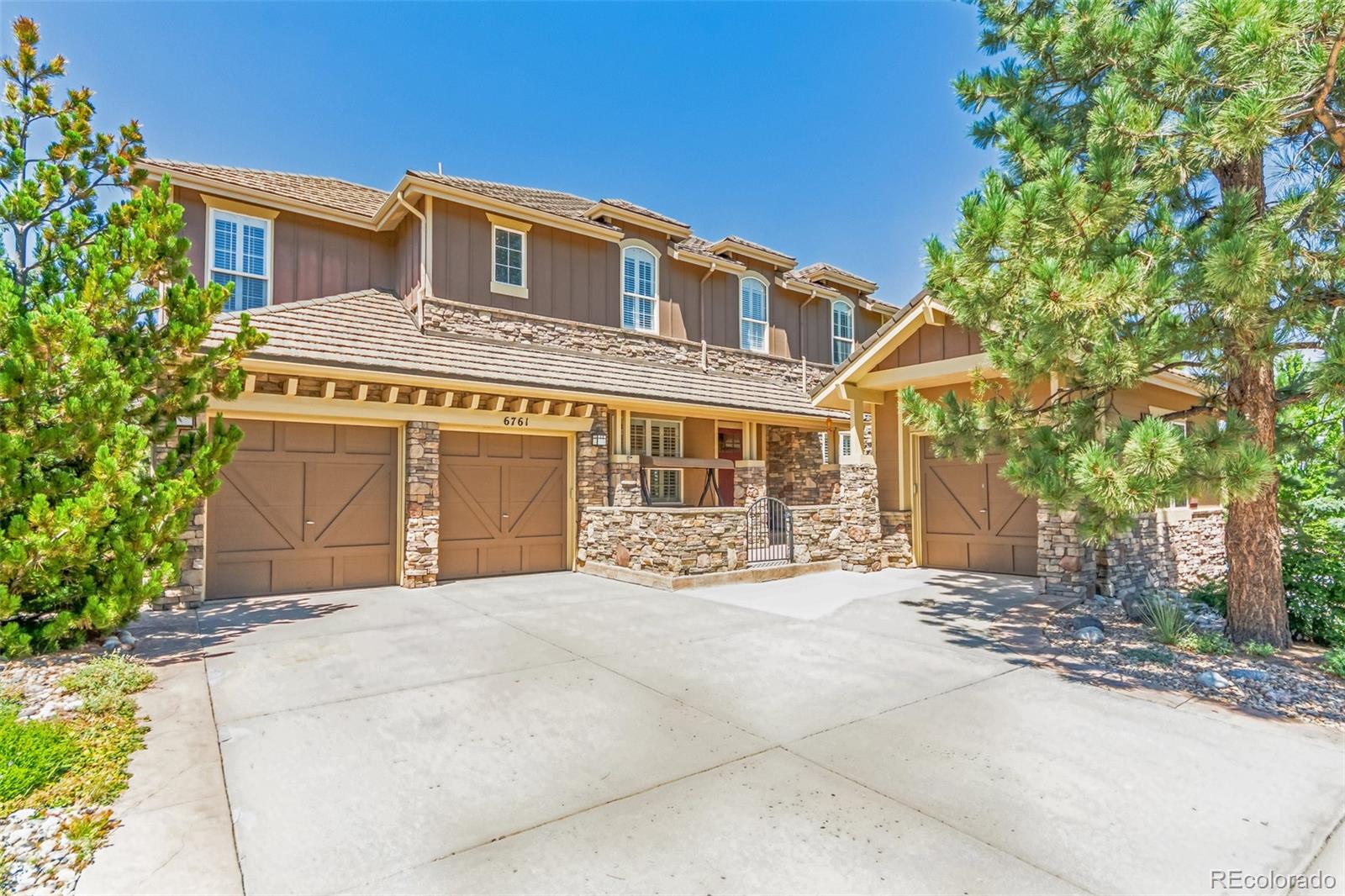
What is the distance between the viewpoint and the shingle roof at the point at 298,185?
1171 centimetres

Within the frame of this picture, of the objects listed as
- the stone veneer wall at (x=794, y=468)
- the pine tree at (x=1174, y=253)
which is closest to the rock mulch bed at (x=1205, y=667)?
the pine tree at (x=1174, y=253)

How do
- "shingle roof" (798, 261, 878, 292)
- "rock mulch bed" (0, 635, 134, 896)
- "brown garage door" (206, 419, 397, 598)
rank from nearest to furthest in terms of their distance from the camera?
"rock mulch bed" (0, 635, 134, 896)
"brown garage door" (206, 419, 397, 598)
"shingle roof" (798, 261, 878, 292)

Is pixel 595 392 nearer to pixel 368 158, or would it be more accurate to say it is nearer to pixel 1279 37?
pixel 368 158

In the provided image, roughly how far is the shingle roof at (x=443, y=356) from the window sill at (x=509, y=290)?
42.0 inches

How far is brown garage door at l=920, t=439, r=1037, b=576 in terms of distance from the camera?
1096 centimetres

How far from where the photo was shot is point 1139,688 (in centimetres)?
559

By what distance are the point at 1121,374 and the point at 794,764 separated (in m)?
4.67

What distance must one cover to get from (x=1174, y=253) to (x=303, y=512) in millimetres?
11241

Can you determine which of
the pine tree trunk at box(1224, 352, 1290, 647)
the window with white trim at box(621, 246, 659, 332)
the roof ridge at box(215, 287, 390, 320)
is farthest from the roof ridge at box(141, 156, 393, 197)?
the pine tree trunk at box(1224, 352, 1290, 647)

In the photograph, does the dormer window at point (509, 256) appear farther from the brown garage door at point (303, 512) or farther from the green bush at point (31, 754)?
the green bush at point (31, 754)

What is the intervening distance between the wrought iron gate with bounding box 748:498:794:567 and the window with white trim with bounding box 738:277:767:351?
581 centimetres

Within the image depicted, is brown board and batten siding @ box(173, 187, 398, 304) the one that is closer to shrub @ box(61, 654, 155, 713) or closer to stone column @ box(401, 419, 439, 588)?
stone column @ box(401, 419, 439, 588)

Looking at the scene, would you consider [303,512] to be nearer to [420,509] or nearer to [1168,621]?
[420,509]

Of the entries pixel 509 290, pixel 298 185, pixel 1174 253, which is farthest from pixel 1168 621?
pixel 298 185
